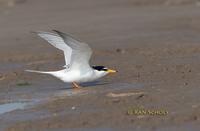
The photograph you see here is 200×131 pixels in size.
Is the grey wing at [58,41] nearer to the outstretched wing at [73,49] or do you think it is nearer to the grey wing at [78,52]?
the outstretched wing at [73,49]

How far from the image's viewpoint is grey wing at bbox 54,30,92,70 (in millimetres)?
12969

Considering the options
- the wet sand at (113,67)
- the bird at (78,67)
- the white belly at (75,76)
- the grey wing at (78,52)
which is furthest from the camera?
the white belly at (75,76)

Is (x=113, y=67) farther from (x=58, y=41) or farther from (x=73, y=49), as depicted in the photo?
(x=73, y=49)

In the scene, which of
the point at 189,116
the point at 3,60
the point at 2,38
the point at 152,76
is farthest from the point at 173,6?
the point at 189,116

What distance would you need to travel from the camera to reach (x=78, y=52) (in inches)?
523

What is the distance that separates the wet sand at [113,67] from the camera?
10766mm

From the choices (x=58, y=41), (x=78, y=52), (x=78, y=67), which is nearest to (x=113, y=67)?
(x=58, y=41)

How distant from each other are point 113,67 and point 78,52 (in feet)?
9.55

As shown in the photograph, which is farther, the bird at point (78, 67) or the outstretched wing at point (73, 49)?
the bird at point (78, 67)

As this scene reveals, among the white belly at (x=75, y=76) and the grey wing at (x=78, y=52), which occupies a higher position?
the grey wing at (x=78, y=52)

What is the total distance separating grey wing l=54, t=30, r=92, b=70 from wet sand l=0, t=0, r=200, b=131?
1.30 feet

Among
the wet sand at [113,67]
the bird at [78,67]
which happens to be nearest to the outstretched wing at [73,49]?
the bird at [78,67]

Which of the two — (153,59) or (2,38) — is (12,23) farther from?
(153,59)

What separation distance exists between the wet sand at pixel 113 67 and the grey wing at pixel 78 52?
0.40 meters
